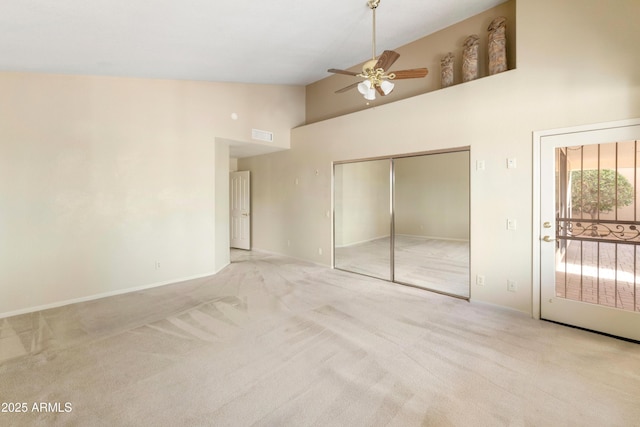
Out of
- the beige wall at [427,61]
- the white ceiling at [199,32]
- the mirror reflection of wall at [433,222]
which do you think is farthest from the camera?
the mirror reflection of wall at [433,222]

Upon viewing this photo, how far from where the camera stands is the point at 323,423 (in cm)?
169

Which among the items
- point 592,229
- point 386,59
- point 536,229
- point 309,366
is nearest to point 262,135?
point 386,59

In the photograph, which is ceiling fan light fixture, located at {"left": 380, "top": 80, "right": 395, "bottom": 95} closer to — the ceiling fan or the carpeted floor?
the ceiling fan

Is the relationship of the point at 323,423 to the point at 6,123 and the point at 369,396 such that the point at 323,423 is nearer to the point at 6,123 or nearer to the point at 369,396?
Answer: the point at 369,396

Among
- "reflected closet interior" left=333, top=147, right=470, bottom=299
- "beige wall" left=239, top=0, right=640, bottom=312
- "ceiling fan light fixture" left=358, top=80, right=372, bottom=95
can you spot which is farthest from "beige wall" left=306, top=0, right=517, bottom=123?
"ceiling fan light fixture" left=358, top=80, right=372, bottom=95

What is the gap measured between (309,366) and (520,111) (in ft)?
11.7

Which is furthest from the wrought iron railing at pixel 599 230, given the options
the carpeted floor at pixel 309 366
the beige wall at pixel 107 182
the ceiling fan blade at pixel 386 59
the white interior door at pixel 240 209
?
the white interior door at pixel 240 209

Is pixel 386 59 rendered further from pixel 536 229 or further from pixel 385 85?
pixel 536 229

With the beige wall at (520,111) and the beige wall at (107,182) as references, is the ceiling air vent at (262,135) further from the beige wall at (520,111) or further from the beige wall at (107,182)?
the beige wall at (520,111)

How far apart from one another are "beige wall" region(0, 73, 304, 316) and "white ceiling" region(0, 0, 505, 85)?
1.15 ft

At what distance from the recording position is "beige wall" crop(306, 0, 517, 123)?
3595 mm

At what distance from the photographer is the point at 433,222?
470 centimetres

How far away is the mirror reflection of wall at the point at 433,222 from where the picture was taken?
13.4 feet

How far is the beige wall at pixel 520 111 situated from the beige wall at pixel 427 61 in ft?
1.33
